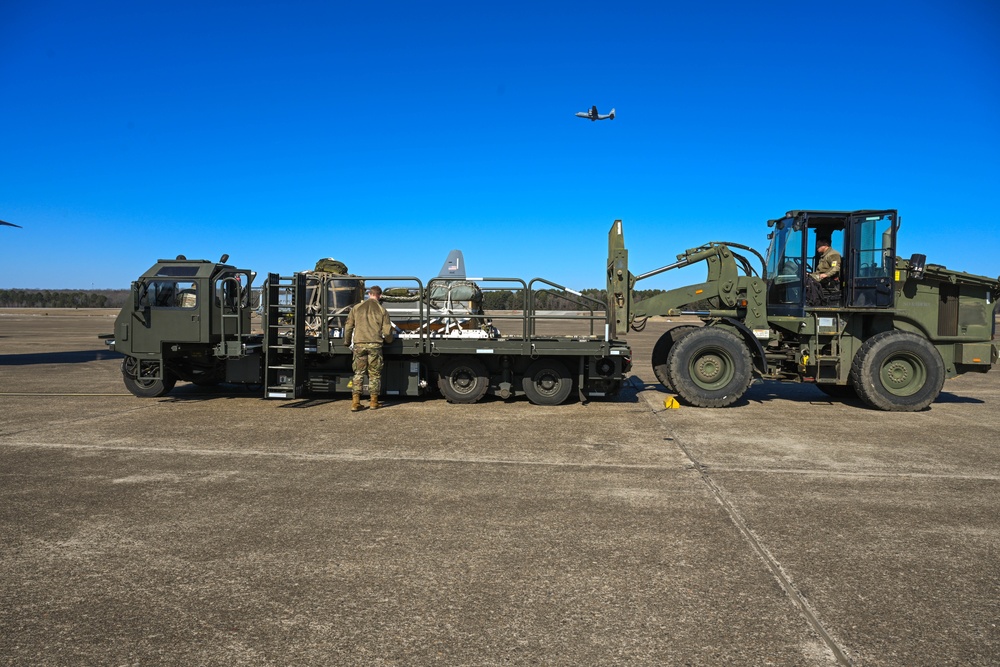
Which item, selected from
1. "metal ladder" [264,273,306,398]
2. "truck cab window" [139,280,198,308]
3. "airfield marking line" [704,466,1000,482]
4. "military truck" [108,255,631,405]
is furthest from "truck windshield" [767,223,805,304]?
"truck cab window" [139,280,198,308]

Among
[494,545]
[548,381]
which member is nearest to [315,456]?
[494,545]

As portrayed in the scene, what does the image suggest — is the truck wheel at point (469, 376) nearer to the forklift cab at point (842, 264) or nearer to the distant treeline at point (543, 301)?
the distant treeline at point (543, 301)

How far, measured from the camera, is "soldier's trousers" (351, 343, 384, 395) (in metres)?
8.66

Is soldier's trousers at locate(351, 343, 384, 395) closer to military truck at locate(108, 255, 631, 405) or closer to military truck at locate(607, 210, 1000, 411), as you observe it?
military truck at locate(108, 255, 631, 405)

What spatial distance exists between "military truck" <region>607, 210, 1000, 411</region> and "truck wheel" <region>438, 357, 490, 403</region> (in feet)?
7.61

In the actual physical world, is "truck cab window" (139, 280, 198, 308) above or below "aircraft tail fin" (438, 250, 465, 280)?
below

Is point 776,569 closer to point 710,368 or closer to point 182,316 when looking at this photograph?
point 710,368

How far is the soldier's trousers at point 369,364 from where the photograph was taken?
866 centimetres

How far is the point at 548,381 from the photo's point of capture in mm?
9242

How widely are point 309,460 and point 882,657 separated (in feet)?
15.5

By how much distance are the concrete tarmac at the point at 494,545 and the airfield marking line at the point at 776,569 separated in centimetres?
2

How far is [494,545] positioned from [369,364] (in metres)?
5.31

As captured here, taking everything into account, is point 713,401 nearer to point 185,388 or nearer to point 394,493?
point 394,493

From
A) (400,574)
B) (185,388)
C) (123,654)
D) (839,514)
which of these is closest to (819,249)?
(839,514)
